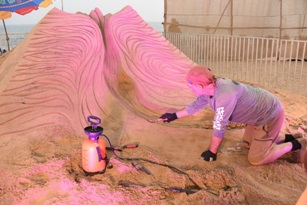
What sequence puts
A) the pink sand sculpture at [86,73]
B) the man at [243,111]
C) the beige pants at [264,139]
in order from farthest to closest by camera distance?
the pink sand sculpture at [86,73], the beige pants at [264,139], the man at [243,111]

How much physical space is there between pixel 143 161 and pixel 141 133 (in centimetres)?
56

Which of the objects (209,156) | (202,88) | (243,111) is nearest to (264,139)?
(243,111)

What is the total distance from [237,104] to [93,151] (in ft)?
3.53

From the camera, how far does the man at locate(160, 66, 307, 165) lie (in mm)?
2006

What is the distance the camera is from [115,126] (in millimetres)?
2865

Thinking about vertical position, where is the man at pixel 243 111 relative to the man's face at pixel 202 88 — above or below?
below

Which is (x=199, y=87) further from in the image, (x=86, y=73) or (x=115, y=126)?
(x=86, y=73)

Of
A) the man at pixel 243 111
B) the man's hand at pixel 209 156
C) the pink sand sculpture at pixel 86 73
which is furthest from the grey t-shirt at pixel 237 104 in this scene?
the pink sand sculpture at pixel 86 73

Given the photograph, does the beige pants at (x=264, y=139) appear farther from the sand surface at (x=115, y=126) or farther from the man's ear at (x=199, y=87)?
the man's ear at (x=199, y=87)

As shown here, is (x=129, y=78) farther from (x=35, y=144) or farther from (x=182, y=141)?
(x=35, y=144)

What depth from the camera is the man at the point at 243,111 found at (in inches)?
79.0

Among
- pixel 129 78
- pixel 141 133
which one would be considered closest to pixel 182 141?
pixel 141 133

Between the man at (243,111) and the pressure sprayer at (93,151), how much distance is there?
617 millimetres

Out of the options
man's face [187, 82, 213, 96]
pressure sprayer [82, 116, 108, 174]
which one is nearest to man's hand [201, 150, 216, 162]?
man's face [187, 82, 213, 96]
